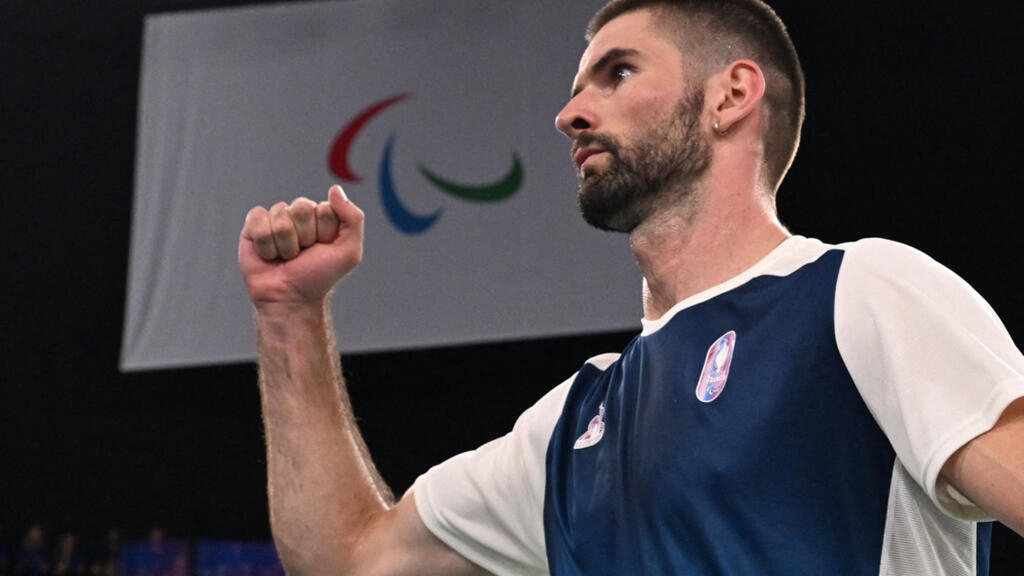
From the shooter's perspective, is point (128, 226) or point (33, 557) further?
point (128, 226)

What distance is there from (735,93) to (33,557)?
5.52m

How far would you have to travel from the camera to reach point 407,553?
171 cm

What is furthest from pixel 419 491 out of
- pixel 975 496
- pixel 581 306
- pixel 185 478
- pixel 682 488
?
pixel 185 478

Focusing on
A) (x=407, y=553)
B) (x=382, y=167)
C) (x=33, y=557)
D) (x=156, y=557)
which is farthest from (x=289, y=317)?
(x=33, y=557)

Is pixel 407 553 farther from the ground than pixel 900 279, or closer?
closer

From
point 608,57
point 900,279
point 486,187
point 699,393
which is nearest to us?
point 900,279

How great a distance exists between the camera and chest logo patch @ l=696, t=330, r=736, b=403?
136cm

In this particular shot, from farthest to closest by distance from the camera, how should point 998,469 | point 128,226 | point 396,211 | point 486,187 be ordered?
point 128,226, point 396,211, point 486,187, point 998,469

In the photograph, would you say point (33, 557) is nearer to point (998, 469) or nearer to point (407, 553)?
point (407, 553)

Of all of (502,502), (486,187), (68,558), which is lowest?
(68,558)

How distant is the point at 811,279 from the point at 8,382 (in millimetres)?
6480

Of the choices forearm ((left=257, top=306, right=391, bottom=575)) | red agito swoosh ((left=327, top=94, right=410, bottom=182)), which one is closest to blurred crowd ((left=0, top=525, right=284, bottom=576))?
red agito swoosh ((left=327, top=94, right=410, bottom=182))

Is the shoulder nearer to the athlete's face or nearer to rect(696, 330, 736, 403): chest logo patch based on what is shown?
rect(696, 330, 736, 403): chest logo patch

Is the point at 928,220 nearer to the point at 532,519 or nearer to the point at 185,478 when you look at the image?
the point at 185,478
